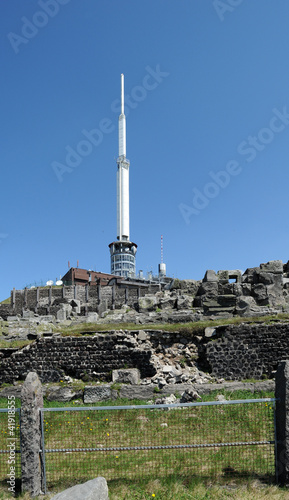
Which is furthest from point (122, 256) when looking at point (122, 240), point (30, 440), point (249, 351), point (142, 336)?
point (30, 440)

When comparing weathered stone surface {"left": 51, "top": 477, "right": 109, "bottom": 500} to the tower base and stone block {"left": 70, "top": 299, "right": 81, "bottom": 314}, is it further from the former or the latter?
the tower base

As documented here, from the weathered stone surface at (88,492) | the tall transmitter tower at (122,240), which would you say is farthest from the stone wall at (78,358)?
the tall transmitter tower at (122,240)

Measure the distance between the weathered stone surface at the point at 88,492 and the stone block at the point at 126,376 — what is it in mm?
7203

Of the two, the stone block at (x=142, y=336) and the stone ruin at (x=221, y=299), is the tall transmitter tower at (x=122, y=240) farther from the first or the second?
the stone block at (x=142, y=336)

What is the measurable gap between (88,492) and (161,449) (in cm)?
243

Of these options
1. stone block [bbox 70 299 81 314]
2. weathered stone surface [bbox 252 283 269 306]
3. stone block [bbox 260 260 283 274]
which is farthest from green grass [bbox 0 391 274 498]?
stone block [bbox 70 299 81 314]

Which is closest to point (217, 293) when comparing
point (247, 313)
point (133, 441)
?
point (247, 313)

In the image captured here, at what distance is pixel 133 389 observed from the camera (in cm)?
1119

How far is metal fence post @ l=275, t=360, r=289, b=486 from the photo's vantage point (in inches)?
211

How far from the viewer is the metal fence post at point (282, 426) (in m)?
5.36

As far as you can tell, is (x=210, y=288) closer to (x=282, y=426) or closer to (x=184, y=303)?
(x=184, y=303)

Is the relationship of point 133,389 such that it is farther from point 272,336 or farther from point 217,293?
point 217,293

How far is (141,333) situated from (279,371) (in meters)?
8.40

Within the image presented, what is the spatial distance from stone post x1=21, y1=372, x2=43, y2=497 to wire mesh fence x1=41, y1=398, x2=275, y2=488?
0.17m
